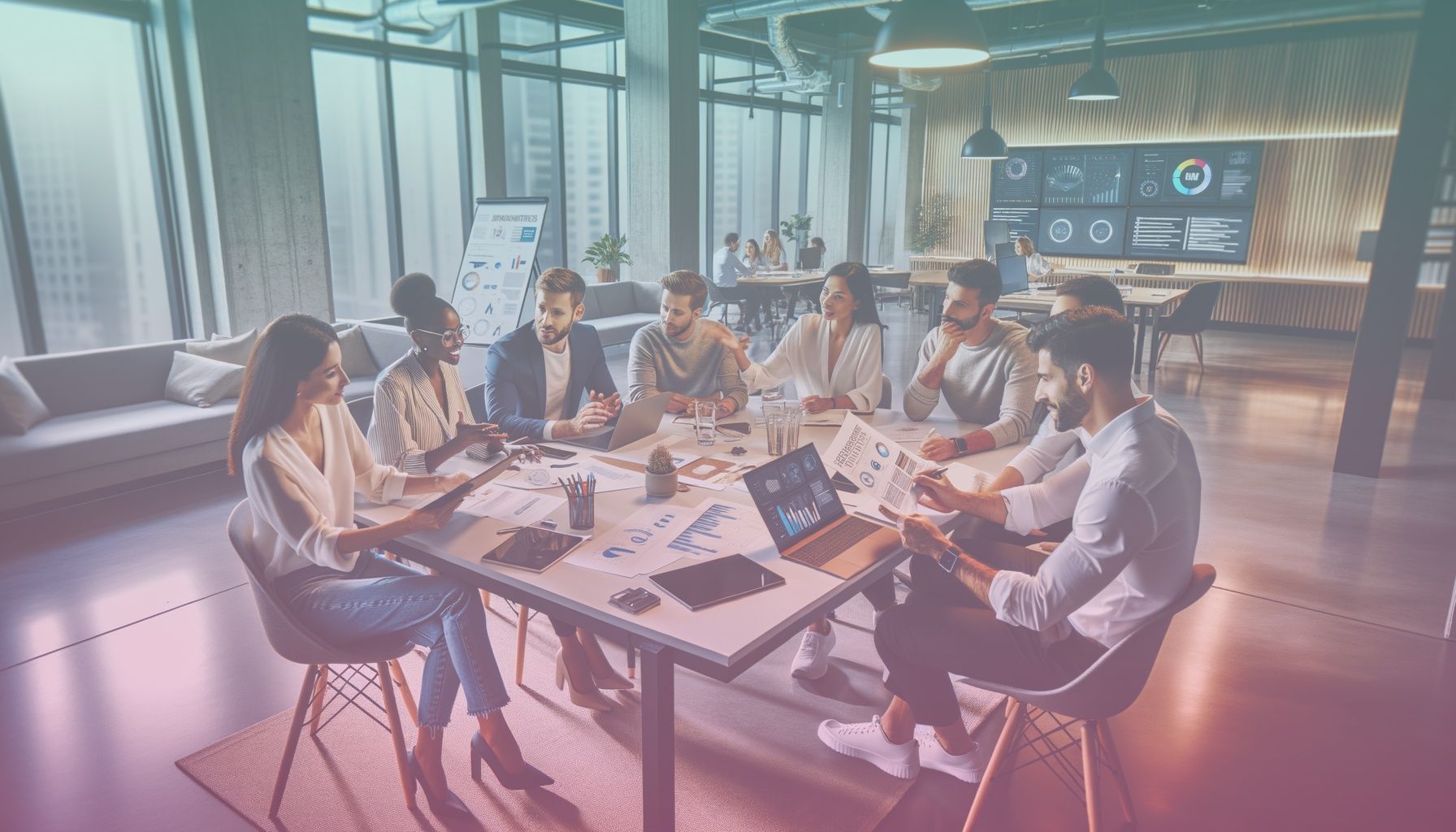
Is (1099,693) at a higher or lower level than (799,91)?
lower

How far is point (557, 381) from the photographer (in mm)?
3664

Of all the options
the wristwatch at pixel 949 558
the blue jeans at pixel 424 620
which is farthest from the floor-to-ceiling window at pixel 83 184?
the wristwatch at pixel 949 558

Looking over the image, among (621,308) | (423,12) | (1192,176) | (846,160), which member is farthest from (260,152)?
(1192,176)

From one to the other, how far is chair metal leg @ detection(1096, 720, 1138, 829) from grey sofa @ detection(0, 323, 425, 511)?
11.8 ft

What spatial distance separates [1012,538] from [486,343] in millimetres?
4386

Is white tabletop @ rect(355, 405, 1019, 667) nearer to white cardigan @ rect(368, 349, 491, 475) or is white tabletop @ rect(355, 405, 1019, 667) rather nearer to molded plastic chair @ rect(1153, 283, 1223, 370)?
white cardigan @ rect(368, 349, 491, 475)

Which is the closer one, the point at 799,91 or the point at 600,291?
the point at 600,291

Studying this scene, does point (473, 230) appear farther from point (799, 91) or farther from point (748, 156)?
point (748, 156)

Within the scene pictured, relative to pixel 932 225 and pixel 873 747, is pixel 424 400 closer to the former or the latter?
pixel 873 747

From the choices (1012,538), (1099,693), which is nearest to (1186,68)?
(1012,538)

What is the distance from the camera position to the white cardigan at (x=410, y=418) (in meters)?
2.87

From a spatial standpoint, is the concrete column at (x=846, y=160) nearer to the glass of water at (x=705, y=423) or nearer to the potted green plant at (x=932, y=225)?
the potted green plant at (x=932, y=225)

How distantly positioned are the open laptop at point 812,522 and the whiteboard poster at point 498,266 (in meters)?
4.26

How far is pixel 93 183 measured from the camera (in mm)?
6516
